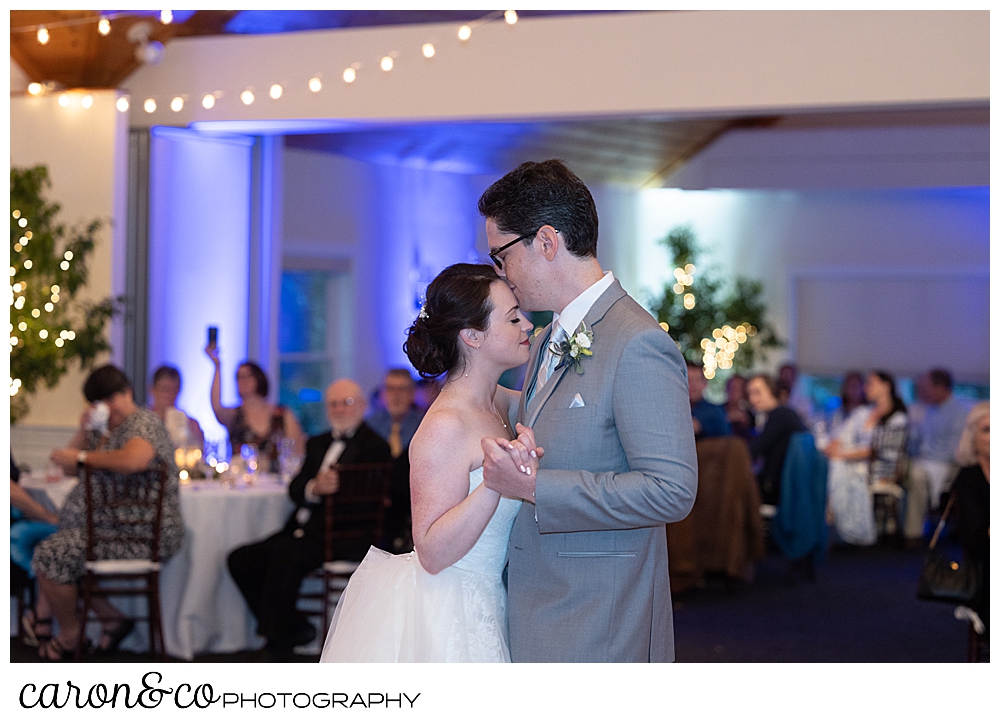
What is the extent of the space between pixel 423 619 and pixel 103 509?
327 cm

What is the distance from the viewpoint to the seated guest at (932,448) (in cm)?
911

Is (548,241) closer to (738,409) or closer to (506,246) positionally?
(506,246)

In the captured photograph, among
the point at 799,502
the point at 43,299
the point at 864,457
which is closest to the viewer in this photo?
the point at 43,299

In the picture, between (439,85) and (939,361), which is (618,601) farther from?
(939,361)

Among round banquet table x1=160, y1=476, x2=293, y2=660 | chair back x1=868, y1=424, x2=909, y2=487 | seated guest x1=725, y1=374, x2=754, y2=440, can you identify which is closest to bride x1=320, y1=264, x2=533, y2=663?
round banquet table x1=160, y1=476, x2=293, y2=660

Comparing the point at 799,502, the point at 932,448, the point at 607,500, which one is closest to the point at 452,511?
the point at 607,500

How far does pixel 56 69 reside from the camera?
24.6ft

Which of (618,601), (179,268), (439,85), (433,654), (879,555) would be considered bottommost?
(879,555)

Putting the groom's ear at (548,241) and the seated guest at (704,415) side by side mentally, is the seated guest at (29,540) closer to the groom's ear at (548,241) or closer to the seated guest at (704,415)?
the seated guest at (704,415)

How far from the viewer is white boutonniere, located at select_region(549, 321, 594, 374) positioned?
2139 millimetres

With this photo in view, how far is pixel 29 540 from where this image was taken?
5.59 meters

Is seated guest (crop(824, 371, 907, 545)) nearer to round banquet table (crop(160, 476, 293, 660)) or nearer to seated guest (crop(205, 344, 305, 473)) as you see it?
seated guest (crop(205, 344, 305, 473))
